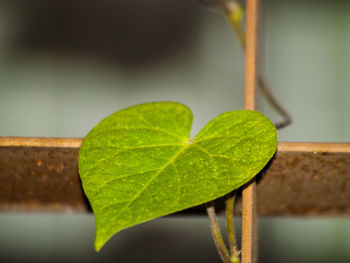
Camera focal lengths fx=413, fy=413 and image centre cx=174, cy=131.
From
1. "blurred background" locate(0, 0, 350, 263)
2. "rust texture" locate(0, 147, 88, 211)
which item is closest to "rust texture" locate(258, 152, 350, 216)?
"rust texture" locate(0, 147, 88, 211)

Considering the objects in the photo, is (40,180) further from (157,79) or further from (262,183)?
(157,79)

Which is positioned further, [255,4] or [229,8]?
[229,8]

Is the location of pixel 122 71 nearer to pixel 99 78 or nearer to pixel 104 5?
pixel 99 78

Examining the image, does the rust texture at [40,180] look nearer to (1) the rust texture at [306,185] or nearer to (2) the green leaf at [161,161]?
(2) the green leaf at [161,161]

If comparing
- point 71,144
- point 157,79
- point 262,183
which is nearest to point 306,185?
point 262,183

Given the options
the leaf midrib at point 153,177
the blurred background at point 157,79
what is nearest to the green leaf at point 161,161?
the leaf midrib at point 153,177

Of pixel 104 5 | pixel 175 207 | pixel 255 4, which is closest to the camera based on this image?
pixel 175 207

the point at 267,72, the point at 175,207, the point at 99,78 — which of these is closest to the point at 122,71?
the point at 99,78
